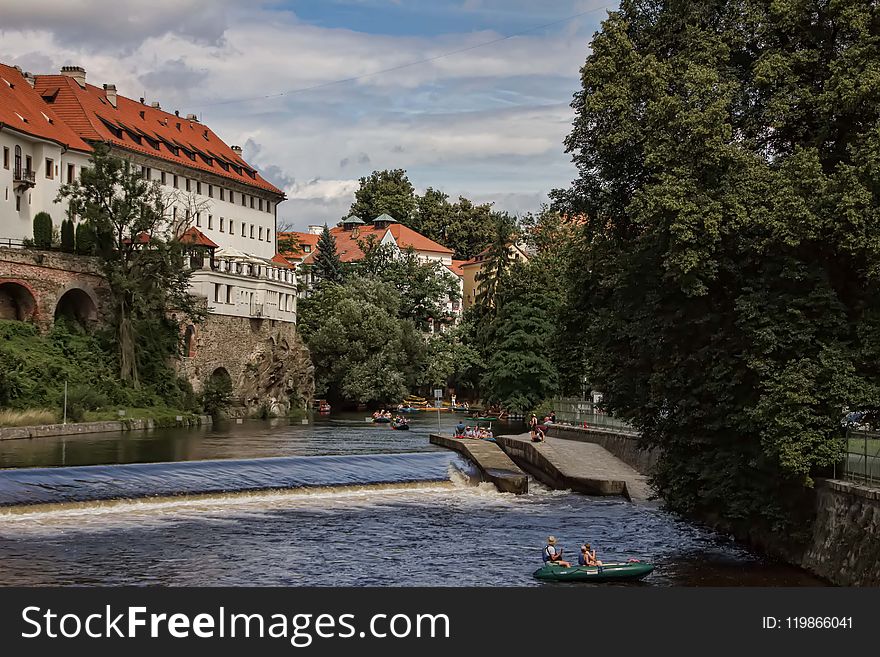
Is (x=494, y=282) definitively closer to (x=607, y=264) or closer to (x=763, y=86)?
(x=607, y=264)

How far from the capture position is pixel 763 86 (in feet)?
89.5

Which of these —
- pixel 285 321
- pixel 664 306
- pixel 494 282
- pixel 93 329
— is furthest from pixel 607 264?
pixel 494 282

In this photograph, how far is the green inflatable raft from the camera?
985 inches

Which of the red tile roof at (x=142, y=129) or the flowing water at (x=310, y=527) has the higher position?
the red tile roof at (x=142, y=129)

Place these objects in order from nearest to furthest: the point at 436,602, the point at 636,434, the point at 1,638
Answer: the point at 1,638 < the point at 436,602 < the point at 636,434

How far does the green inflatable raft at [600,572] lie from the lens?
82.1 ft

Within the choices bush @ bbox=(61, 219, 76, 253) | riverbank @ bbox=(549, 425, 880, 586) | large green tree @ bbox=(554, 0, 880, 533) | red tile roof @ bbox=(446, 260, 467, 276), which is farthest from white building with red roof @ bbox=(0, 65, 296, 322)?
riverbank @ bbox=(549, 425, 880, 586)

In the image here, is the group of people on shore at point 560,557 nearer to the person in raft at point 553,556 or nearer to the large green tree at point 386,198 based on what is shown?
the person in raft at point 553,556

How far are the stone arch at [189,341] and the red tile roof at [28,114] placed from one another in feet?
44.2

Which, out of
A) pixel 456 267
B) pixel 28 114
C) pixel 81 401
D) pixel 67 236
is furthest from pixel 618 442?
pixel 456 267

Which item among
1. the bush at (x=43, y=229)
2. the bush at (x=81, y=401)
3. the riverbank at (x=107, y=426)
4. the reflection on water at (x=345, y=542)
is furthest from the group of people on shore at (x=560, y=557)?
the bush at (x=43, y=229)

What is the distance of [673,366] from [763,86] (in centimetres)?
642

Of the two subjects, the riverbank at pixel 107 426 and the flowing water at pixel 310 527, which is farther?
the riverbank at pixel 107 426

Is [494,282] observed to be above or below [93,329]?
above
